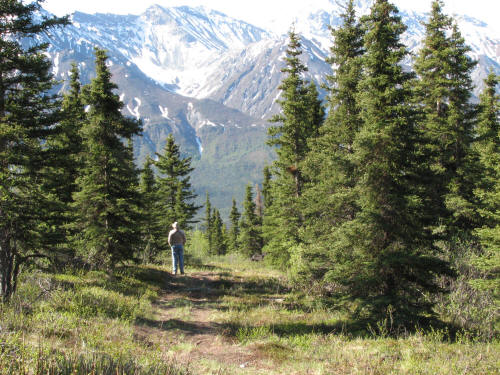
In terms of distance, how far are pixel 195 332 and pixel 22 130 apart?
6686 millimetres

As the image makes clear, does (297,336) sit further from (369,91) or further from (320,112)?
(320,112)

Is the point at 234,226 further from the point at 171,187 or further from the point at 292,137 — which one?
the point at 292,137

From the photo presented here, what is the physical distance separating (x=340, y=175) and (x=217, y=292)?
6.76m

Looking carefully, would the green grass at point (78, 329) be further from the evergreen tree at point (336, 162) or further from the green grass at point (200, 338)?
the evergreen tree at point (336, 162)

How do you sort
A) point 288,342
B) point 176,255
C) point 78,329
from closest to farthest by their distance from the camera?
point 78,329
point 288,342
point 176,255

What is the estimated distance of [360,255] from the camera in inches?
354

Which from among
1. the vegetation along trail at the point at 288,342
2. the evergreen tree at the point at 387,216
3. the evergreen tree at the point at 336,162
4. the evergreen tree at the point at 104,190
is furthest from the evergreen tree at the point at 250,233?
the evergreen tree at the point at 387,216

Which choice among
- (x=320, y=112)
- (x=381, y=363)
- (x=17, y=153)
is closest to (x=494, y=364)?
(x=381, y=363)

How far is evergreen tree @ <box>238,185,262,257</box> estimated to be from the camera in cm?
4481

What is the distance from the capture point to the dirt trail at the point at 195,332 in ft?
20.5

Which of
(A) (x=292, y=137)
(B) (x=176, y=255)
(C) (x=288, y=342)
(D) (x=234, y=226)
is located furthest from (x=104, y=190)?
(D) (x=234, y=226)

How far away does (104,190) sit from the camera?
538 inches

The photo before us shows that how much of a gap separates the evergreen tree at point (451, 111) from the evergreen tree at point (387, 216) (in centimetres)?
1065

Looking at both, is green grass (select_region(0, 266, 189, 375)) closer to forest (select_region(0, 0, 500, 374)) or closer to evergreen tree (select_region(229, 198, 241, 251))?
forest (select_region(0, 0, 500, 374))
